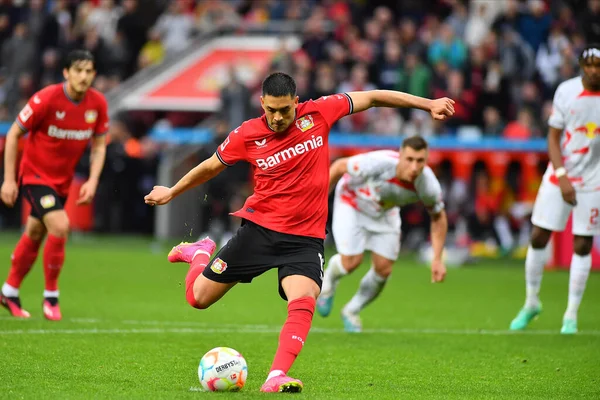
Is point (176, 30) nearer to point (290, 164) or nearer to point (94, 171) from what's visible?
point (94, 171)

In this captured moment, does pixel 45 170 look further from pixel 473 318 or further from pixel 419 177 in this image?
pixel 473 318

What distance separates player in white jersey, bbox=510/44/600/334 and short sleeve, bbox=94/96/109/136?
166 inches

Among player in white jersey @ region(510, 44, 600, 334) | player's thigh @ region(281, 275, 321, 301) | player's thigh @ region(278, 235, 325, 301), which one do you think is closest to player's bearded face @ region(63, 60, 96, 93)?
player's thigh @ region(278, 235, 325, 301)

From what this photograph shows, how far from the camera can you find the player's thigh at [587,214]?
1044 centimetres

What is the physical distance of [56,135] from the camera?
35.2ft

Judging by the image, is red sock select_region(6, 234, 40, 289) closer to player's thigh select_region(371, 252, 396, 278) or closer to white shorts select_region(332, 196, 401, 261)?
white shorts select_region(332, 196, 401, 261)

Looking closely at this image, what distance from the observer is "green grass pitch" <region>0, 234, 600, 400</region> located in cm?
732

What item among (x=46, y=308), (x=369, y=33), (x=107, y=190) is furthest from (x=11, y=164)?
(x=369, y=33)

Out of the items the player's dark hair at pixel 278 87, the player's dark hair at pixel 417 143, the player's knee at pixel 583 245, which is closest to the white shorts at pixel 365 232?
the player's dark hair at pixel 417 143

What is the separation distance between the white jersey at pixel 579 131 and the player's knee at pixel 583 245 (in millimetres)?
449

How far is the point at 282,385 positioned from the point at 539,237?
4.60 m

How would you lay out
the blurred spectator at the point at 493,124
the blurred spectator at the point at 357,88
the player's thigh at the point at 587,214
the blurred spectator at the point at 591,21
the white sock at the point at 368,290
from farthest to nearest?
the blurred spectator at the point at 357,88
the blurred spectator at the point at 591,21
the blurred spectator at the point at 493,124
the white sock at the point at 368,290
the player's thigh at the point at 587,214

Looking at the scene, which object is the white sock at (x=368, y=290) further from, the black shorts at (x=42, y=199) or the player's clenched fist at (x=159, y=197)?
the player's clenched fist at (x=159, y=197)

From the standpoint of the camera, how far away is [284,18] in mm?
24469
